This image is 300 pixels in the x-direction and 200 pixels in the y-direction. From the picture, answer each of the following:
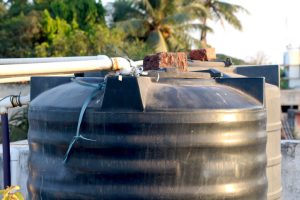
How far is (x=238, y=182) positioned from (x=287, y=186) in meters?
2.47

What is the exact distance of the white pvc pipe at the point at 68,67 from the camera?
112 inches

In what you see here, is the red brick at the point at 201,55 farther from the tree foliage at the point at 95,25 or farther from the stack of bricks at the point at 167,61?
the tree foliage at the point at 95,25

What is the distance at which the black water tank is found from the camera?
8.06 ft

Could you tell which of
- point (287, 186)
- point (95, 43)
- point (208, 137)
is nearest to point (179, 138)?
point (208, 137)

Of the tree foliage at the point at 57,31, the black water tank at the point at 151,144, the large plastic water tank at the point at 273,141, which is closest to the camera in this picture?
the black water tank at the point at 151,144

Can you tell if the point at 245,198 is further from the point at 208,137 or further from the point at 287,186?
the point at 287,186

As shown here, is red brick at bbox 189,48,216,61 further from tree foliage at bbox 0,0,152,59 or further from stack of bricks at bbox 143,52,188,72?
tree foliage at bbox 0,0,152,59

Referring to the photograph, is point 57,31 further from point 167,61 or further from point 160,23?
point 167,61

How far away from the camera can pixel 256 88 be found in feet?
9.14

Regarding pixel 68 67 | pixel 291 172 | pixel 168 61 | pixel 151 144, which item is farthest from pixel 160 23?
pixel 151 144

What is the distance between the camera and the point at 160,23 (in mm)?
23234

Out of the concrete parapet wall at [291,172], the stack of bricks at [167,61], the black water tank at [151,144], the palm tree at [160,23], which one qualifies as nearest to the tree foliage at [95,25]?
the palm tree at [160,23]

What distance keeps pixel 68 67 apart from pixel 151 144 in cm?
76

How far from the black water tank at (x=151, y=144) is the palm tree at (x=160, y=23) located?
1948 centimetres
